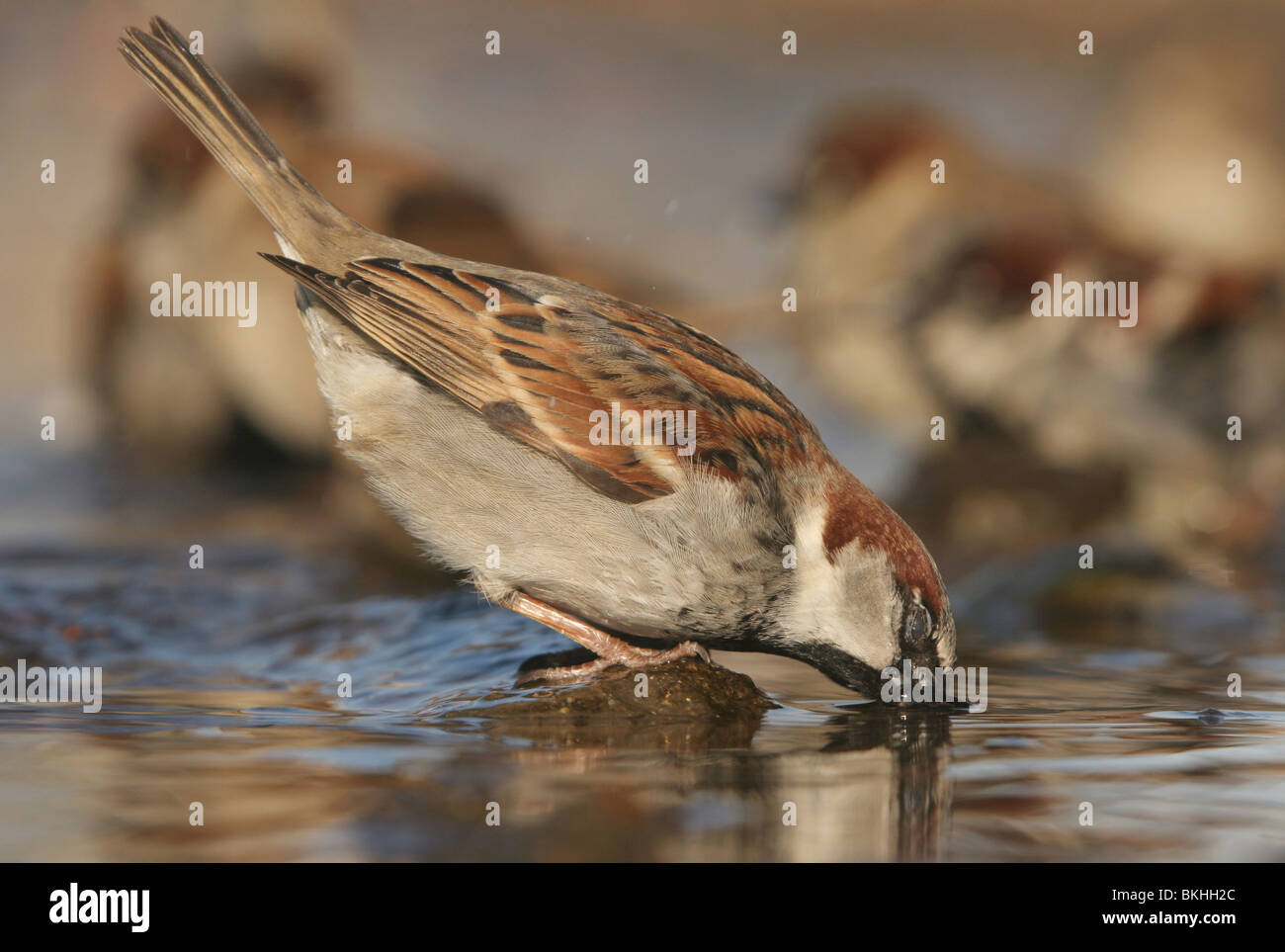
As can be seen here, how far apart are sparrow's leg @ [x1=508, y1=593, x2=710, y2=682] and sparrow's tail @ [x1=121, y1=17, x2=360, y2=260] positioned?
176 cm

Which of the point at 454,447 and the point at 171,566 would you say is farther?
the point at 171,566

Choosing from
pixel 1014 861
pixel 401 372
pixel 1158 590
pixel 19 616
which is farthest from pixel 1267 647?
pixel 19 616

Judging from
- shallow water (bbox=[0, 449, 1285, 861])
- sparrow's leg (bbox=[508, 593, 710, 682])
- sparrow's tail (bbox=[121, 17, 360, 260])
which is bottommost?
shallow water (bbox=[0, 449, 1285, 861])

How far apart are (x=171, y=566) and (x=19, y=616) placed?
1823mm

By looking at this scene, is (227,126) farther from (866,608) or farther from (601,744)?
(866,608)

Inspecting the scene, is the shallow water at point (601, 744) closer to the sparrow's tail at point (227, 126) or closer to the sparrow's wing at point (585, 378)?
the sparrow's wing at point (585, 378)

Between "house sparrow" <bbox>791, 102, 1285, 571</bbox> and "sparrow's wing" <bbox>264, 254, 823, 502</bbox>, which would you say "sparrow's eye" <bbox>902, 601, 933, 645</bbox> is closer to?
"sparrow's wing" <bbox>264, 254, 823, 502</bbox>

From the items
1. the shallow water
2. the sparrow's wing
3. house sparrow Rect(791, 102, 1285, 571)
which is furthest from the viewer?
house sparrow Rect(791, 102, 1285, 571)

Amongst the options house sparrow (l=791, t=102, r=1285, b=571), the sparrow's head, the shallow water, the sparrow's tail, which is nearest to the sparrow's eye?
the sparrow's head

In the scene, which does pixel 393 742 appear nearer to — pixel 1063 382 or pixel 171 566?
pixel 171 566

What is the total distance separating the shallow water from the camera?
11.4 ft

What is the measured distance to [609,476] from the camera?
17.1 ft

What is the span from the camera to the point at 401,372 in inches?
217

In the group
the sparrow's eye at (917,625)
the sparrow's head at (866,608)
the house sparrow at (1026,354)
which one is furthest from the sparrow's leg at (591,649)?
the house sparrow at (1026,354)
